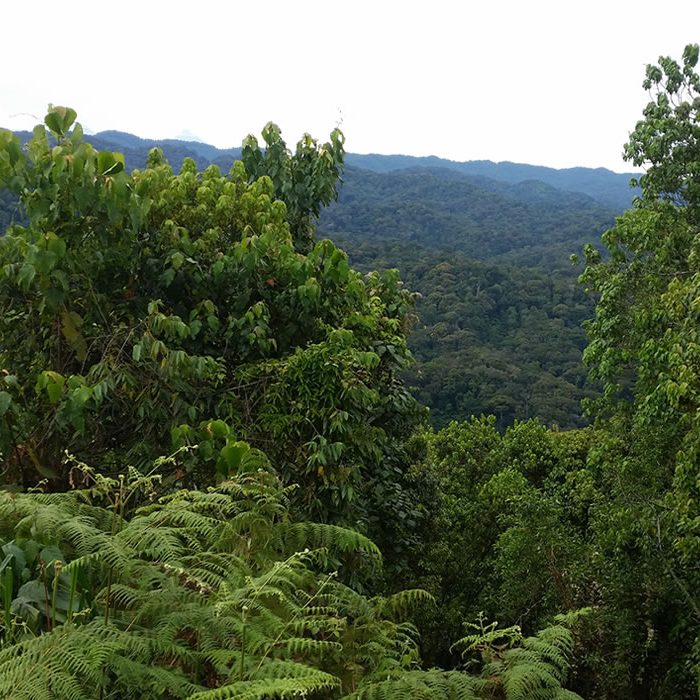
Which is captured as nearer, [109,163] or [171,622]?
[171,622]

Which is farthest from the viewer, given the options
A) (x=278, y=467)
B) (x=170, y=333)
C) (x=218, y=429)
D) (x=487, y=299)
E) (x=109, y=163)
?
(x=487, y=299)

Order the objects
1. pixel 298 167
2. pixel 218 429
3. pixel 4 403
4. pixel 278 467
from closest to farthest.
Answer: pixel 4 403, pixel 218 429, pixel 278 467, pixel 298 167

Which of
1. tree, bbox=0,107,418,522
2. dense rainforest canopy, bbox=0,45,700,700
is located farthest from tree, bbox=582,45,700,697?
tree, bbox=0,107,418,522

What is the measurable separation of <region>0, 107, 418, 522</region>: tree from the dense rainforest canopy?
0.07ft

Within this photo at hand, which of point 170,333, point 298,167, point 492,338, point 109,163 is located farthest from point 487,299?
point 109,163

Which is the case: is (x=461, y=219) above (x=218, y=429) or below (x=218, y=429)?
above

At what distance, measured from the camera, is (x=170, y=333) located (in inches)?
150

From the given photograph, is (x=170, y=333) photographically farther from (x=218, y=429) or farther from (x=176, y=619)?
(x=176, y=619)

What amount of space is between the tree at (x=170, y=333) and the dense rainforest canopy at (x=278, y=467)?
0.02m

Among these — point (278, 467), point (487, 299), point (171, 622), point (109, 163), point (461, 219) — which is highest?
point (461, 219)

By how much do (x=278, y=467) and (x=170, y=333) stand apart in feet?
3.40

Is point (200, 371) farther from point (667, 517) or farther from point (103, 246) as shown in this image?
point (667, 517)

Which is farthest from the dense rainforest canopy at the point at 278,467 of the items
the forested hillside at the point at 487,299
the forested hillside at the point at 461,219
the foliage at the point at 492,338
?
the forested hillside at the point at 461,219

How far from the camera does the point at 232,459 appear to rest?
10.3ft
